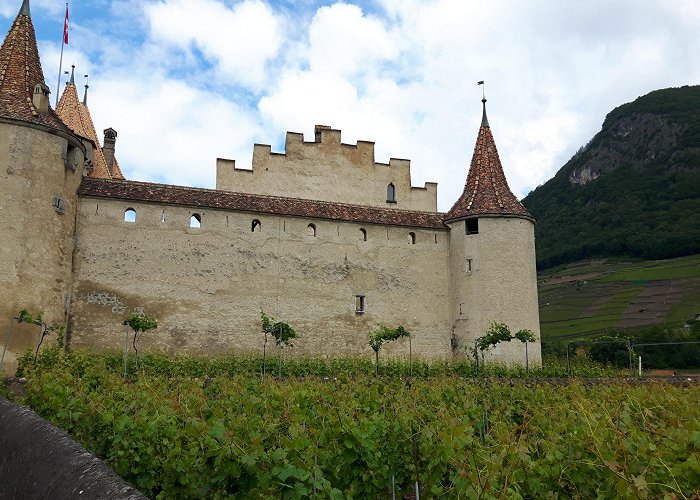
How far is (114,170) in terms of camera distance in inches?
1282

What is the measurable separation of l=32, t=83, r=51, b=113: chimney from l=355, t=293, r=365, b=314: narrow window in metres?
12.4

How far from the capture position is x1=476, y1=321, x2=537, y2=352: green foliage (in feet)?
68.3

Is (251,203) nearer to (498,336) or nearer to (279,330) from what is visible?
(279,330)

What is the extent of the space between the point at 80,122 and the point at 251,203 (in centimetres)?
1118

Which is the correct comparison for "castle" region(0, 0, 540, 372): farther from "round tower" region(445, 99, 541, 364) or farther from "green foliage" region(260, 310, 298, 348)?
"green foliage" region(260, 310, 298, 348)

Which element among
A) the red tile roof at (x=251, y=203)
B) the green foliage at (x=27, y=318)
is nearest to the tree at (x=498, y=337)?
the red tile roof at (x=251, y=203)

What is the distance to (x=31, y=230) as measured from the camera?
18547 millimetres

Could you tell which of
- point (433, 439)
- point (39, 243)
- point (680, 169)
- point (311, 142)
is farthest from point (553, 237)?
point (433, 439)

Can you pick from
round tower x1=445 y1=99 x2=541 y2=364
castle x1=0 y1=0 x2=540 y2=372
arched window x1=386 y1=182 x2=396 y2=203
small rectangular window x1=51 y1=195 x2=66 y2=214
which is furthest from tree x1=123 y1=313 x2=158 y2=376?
arched window x1=386 y1=182 x2=396 y2=203

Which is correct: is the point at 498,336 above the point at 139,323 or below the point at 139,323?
below

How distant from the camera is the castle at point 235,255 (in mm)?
18922

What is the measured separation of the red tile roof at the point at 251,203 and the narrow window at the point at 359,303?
2962 millimetres

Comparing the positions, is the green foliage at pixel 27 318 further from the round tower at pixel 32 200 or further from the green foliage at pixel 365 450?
the green foliage at pixel 365 450

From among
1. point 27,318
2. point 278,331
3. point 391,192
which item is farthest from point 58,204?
point 391,192
